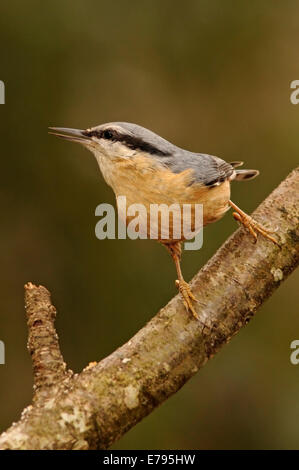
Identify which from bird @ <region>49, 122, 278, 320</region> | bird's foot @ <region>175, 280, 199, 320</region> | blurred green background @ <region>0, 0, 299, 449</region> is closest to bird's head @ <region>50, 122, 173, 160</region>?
bird @ <region>49, 122, 278, 320</region>

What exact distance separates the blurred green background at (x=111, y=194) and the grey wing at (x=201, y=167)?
1.48 metres

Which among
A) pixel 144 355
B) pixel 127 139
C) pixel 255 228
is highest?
pixel 127 139

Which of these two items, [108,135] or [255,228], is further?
[255,228]

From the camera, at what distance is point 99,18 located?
452cm

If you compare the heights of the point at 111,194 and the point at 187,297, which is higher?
the point at 111,194

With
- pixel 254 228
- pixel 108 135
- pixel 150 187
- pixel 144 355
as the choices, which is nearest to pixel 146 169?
pixel 150 187

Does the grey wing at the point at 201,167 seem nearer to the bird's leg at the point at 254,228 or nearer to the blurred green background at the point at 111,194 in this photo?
the bird's leg at the point at 254,228

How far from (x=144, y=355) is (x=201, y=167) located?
0.96 meters

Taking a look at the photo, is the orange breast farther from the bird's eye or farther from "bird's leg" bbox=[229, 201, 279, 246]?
"bird's leg" bbox=[229, 201, 279, 246]

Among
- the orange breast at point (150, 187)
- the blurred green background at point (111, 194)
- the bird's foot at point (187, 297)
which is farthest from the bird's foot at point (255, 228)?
the blurred green background at point (111, 194)

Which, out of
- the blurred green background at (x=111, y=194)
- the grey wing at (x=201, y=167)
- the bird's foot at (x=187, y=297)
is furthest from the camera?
the blurred green background at (x=111, y=194)

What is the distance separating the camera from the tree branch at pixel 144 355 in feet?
6.74

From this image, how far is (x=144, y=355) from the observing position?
2.26 meters

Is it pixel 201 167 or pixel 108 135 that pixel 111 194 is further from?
pixel 108 135
